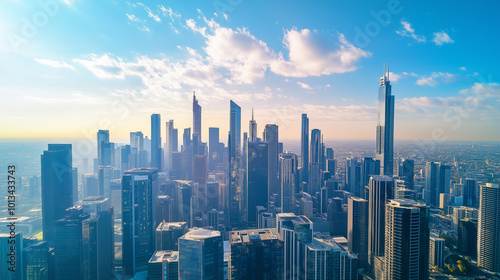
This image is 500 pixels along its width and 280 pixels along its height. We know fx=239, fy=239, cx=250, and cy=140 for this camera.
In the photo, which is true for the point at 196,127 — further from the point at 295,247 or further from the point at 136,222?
the point at 295,247

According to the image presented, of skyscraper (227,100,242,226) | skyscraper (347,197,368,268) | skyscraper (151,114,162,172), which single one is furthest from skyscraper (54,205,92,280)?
skyscraper (151,114,162,172)

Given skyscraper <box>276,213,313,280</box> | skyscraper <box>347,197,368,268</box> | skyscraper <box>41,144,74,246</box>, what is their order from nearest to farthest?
1. skyscraper <box>276,213,313,280</box>
2. skyscraper <box>41,144,74,246</box>
3. skyscraper <box>347,197,368,268</box>

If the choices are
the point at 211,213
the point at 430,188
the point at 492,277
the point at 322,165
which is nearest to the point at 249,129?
the point at 322,165

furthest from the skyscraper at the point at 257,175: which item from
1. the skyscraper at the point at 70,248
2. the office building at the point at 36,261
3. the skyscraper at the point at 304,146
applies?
the office building at the point at 36,261

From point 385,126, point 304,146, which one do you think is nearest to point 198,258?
point 385,126

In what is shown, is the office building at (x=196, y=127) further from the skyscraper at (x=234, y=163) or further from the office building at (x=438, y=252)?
the office building at (x=438, y=252)

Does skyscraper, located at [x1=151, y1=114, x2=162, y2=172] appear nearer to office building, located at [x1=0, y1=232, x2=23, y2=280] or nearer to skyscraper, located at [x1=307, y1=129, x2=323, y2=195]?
skyscraper, located at [x1=307, y1=129, x2=323, y2=195]
